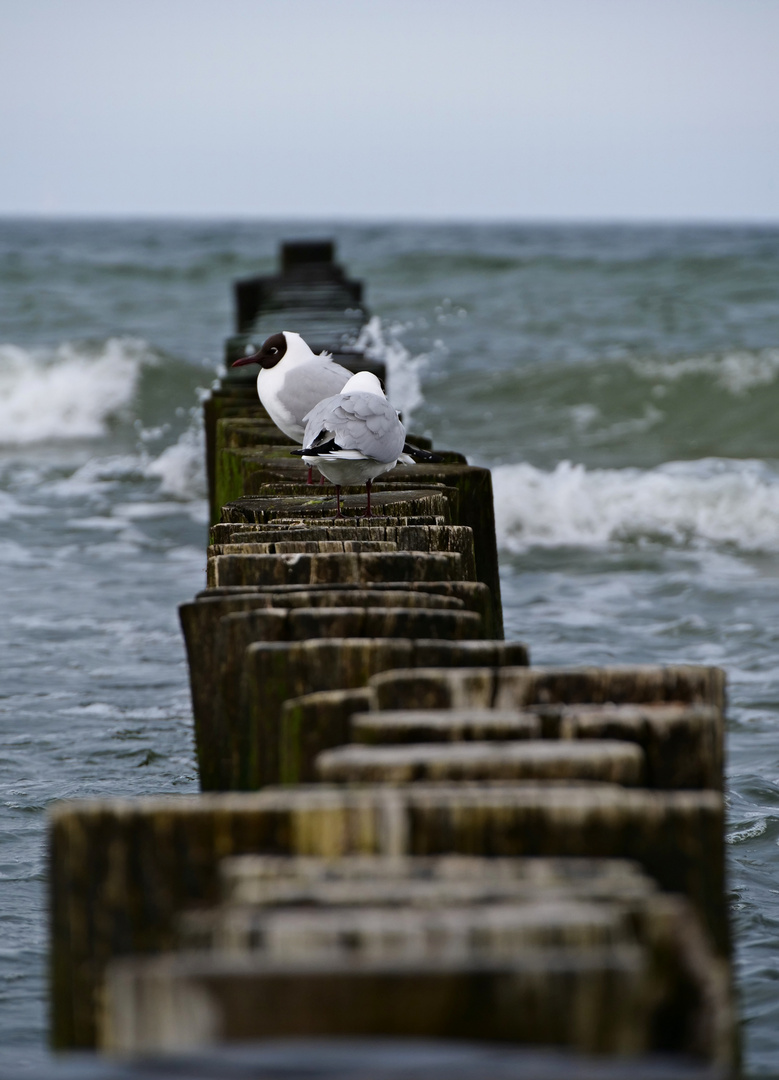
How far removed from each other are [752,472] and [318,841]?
9.82m

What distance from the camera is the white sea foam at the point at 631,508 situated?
29.5ft

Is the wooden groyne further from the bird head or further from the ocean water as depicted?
the bird head

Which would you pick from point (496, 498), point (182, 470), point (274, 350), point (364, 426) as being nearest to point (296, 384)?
point (274, 350)

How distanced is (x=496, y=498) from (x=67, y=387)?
255 inches

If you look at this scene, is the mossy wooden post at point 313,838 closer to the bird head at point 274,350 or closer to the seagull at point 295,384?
the seagull at point 295,384

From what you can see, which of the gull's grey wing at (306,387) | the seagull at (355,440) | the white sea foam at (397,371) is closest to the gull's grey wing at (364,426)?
the seagull at (355,440)

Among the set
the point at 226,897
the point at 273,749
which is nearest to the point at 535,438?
the point at 273,749

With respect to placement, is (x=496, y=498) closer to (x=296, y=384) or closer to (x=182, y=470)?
(x=182, y=470)

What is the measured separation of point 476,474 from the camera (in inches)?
165

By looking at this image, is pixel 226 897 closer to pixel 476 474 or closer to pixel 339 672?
pixel 339 672

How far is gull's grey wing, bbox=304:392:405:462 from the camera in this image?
3.67m

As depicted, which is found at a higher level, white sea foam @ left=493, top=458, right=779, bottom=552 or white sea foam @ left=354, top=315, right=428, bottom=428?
white sea foam @ left=354, top=315, right=428, bottom=428

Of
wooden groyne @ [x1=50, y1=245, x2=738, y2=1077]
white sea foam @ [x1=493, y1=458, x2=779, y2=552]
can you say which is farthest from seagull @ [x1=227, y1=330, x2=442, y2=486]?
white sea foam @ [x1=493, y1=458, x2=779, y2=552]

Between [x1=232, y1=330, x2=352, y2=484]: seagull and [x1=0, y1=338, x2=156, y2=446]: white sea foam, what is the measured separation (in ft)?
27.5
